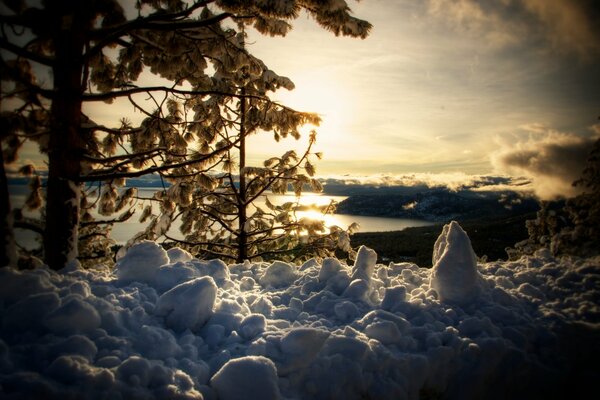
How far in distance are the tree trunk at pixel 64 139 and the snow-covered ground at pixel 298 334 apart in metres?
0.95

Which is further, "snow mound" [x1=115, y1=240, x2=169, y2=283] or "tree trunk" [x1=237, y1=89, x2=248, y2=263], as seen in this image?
"tree trunk" [x1=237, y1=89, x2=248, y2=263]

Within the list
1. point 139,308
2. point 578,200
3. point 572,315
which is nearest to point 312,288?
point 139,308

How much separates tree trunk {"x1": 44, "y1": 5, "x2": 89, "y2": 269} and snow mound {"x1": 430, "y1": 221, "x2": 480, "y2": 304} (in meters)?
5.68

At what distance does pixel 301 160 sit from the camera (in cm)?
872

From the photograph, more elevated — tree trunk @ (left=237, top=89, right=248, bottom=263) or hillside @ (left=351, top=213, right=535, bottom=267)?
tree trunk @ (left=237, top=89, right=248, bottom=263)

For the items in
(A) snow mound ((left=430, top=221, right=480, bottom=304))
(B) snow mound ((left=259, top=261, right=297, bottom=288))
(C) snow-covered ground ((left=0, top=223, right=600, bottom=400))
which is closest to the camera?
(C) snow-covered ground ((left=0, top=223, right=600, bottom=400))

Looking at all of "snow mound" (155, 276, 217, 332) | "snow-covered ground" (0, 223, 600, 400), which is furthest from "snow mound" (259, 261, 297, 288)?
"snow mound" (155, 276, 217, 332)

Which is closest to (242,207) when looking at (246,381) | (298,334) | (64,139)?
(64,139)

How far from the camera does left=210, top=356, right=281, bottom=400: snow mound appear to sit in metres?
2.40

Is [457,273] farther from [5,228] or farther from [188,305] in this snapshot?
[5,228]

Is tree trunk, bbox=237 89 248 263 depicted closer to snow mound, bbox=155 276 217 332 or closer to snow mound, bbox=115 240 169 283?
snow mound, bbox=115 240 169 283

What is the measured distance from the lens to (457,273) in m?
4.27

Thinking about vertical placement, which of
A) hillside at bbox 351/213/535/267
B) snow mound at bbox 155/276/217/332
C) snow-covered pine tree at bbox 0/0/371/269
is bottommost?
hillside at bbox 351/213/535/267

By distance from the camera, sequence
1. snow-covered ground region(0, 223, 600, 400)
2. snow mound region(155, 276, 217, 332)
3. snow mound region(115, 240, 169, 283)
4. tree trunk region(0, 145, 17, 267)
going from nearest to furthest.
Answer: snow-covered ground region(0, 223, 600, 400)
snow mound region(155, 276, 217, 332)
tree trunk region(0, 145, 17, 267)
snow mound region(115, 240, 169, 283)
